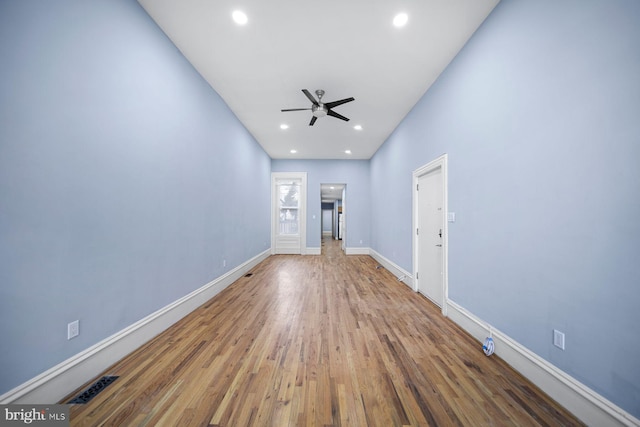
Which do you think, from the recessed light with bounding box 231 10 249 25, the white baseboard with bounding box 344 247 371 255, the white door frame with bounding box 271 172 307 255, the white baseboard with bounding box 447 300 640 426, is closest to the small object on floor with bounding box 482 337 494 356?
the white baseboard with bounding box 447 300 640 426

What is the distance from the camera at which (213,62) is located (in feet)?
9.37

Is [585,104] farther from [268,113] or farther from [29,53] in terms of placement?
[268,113]

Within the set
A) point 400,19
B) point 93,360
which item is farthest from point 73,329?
point 400,19

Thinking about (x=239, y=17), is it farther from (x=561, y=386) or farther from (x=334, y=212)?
(x=334, y=212)

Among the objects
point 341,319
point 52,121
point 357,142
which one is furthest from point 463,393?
point 357,142

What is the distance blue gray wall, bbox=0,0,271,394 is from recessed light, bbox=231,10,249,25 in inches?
34.2

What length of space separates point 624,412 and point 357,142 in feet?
18.3

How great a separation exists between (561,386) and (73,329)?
330 cm

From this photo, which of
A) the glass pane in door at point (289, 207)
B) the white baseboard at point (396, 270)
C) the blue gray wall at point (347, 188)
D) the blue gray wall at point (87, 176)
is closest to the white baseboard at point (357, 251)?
the blue gray wall at point (347, 188)

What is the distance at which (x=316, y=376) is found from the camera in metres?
1.70

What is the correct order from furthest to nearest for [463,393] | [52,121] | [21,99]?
[463,393], [52,121], [21,99]

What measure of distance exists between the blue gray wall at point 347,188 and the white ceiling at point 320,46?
3.28 metres

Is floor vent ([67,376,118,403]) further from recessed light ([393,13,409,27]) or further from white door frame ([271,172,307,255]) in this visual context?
white door frame ([271,172,307,255])

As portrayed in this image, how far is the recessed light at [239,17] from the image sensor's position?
214cm
